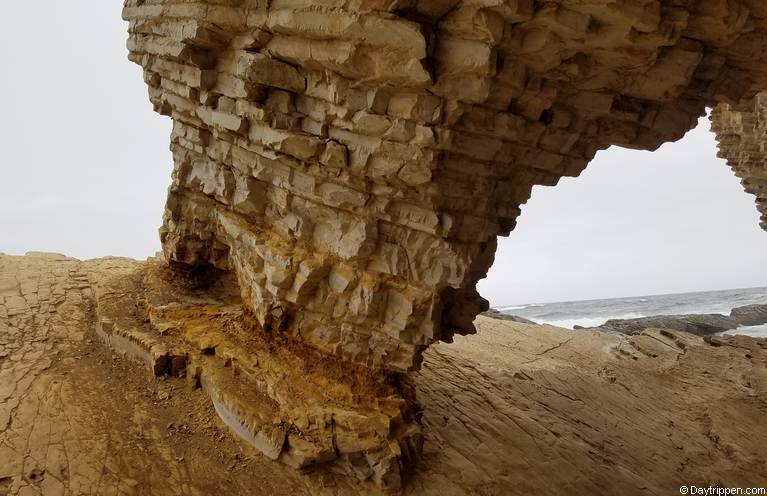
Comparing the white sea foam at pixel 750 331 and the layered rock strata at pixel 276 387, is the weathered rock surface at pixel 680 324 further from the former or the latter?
the layered rock strata at pixel 276 387

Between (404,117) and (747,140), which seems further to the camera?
(747,140)

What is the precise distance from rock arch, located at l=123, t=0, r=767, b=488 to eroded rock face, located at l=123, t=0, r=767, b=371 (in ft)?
0.06

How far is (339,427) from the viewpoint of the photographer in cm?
581

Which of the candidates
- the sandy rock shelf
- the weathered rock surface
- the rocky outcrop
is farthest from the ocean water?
the sandy rock shelf

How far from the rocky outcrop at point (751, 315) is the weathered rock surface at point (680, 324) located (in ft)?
3.46

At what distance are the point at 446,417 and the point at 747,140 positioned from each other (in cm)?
1191

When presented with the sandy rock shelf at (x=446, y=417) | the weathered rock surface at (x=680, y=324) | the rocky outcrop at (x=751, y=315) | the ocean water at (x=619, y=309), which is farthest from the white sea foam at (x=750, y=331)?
the ocean water at (x=619, y=309)

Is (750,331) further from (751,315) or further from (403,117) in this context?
(403,117)

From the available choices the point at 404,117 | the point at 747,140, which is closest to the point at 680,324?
the point at 747,140

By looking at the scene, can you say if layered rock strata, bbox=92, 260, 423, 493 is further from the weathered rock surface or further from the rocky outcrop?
the rocky outcrop

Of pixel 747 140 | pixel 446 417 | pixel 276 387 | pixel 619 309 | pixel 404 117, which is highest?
pixel 747 140

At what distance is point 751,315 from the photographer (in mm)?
19984

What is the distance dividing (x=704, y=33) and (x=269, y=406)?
19.9 ft

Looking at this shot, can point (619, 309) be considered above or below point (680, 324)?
below
